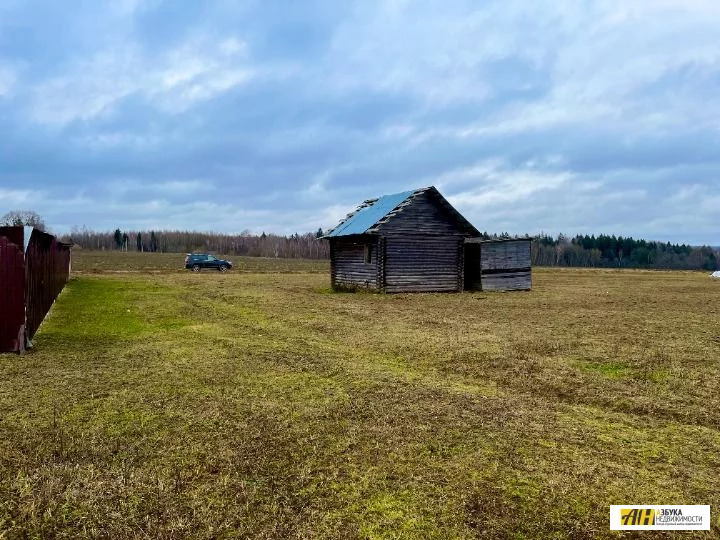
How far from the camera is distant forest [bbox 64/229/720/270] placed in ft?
441

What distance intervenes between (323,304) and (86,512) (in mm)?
15707

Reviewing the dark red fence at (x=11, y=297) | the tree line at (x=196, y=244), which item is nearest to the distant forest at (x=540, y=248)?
the tree line at (x=196, y=244)

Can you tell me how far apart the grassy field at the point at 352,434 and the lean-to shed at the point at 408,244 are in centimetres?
1331

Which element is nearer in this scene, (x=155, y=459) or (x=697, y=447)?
(x=155, y=459)

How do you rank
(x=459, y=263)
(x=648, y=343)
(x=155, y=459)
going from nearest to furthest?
(x=155, y=459) → (x=648, y=343) → (x=459, y=263)

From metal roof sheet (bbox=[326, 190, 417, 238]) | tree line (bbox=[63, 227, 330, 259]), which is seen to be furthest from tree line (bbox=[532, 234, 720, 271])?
metal roof sheet (bbox=[326, 190, 417, 238])

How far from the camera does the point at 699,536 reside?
12.2 ft

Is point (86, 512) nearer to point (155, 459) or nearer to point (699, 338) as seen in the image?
point (155, 459)

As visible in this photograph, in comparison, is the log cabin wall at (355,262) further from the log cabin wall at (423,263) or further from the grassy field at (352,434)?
the grassy field at (352,434)

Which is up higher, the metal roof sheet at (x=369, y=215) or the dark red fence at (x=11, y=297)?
the metal roof sheet at (x=369, y=215)

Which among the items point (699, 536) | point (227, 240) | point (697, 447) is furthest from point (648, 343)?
point (227, 240)

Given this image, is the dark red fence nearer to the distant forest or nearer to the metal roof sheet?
the metal roof sheet

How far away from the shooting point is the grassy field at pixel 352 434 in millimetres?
3957
